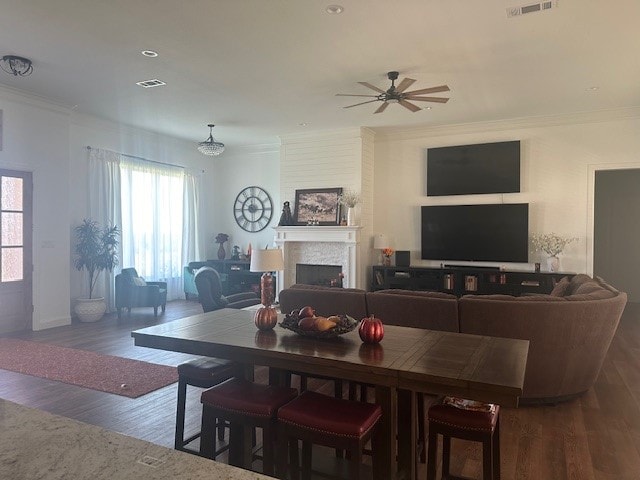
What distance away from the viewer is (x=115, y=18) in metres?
3.89

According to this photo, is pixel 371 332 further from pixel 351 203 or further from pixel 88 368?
pixel 351 203

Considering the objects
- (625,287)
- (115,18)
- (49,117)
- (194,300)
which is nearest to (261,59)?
(115,18)

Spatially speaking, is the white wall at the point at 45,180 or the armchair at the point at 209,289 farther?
the white wall at the point at 45,180

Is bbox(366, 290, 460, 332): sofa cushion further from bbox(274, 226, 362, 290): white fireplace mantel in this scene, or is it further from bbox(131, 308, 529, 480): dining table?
bbox(274, 226, 362, 290): white fireplace mantel

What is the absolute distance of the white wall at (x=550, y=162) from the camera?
22.0ft

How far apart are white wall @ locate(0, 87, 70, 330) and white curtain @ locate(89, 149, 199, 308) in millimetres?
781

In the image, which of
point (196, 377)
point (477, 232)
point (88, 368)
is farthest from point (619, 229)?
point (88, 368)

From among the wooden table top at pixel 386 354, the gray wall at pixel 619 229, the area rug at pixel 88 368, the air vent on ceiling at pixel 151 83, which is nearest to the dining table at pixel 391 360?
the wooden table top at pixel 386 354

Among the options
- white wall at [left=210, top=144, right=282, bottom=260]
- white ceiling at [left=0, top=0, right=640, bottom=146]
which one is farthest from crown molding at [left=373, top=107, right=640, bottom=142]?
white wall at [left=210, top=144, right=282, bottom=260]

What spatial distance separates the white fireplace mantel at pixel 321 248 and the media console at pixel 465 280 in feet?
1.48

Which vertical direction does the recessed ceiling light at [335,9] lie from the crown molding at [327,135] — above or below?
above

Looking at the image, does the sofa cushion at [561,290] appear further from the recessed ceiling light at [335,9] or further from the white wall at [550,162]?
the recessed ceiling light at [335,9]

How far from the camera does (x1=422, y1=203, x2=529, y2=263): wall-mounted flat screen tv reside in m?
7.13

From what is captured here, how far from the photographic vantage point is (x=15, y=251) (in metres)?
6.06
